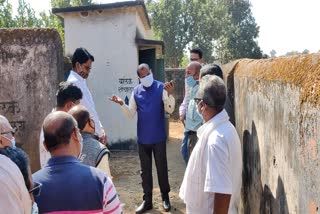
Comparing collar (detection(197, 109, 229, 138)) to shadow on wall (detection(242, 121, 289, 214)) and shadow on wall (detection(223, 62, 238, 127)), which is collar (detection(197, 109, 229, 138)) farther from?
shadow on wall (detection(223, 62, 238, 127))

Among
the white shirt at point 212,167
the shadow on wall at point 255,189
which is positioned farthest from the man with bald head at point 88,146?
the shadow on wall at point 255,189

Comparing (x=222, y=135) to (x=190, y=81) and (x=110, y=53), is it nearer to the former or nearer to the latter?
(x=190, y=81)

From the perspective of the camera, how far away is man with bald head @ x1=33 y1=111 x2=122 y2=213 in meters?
1.90

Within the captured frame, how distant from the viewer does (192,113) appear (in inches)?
184

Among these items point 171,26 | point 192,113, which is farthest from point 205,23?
point 192,113

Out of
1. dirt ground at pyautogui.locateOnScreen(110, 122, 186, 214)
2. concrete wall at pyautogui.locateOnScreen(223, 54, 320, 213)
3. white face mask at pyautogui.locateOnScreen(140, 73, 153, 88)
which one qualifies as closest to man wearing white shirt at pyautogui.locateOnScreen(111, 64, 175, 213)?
white face mask at pyautogui.locateOnScreen(140, 73, 153, 88)

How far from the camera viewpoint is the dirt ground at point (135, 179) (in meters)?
5.59

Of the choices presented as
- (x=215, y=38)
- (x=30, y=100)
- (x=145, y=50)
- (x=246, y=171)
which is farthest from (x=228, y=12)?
(x=246, y=171)

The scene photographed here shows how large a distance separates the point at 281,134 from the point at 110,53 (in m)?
7.36

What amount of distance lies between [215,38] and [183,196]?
Result: 32582mm

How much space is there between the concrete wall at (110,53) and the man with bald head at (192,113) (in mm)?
4402

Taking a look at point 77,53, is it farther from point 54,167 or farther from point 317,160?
point 317,160

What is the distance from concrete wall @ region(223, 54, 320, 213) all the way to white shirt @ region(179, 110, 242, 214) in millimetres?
238

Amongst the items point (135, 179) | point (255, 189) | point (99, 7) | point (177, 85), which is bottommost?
point (135, 179)
